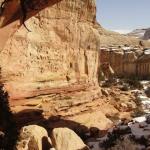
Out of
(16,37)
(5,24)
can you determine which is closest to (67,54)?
(16,37)

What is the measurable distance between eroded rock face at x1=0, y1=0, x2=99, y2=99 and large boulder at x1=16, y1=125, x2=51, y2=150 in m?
2.41

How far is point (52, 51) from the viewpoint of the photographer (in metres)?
15.0

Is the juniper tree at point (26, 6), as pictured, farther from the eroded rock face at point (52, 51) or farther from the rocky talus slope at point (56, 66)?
the rocky talus slope at point (56, 66)

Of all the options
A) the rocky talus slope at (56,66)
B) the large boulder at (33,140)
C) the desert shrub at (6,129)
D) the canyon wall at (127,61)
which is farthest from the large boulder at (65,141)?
the canyon wall at (127,61)

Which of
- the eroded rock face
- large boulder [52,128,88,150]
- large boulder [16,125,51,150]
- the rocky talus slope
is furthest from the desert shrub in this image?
the eroded rock face

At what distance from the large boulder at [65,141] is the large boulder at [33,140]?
0.25 m

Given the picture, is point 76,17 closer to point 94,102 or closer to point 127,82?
point 94,102

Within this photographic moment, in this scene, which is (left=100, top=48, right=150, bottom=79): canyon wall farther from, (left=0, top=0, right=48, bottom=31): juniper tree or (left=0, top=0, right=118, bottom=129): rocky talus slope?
(left=0, top=0, right=48, bottom=31): juniper tree

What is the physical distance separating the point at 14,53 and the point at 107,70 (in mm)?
23020

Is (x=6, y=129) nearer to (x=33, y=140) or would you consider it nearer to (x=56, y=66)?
(x=33, y=140)

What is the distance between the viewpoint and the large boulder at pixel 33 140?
10.1m

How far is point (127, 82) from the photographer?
107ft

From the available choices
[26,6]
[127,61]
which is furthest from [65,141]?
[127,61]

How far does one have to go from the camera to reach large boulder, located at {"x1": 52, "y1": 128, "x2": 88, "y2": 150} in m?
10.9
